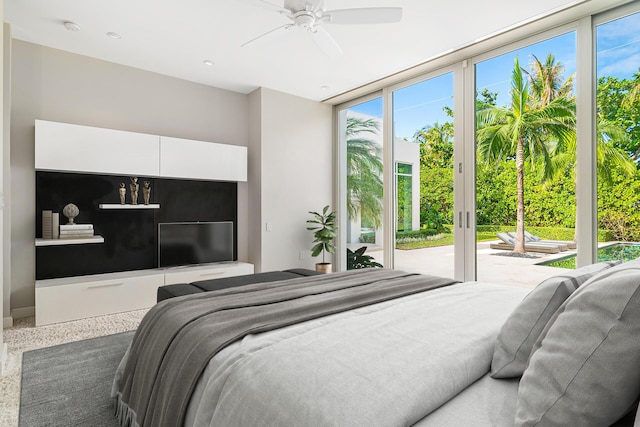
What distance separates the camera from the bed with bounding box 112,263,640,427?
0.83 m

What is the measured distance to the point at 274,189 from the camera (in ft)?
16.1

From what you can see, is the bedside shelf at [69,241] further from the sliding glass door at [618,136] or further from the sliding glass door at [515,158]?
the sliding glass door at [618,136]

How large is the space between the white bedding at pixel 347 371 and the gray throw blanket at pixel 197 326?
8cm

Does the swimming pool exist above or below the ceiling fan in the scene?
below

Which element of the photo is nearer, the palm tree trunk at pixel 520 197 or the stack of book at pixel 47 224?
the palm tree trunk at pixel 520 197

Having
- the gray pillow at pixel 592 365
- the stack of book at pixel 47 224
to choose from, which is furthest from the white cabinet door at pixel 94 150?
the gray pillow at pixel 592 365

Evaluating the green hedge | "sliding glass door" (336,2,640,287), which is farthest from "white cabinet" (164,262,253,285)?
the green hedge

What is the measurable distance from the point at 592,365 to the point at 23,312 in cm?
458

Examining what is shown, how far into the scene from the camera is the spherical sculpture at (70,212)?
146 inches

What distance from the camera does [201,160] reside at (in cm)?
439

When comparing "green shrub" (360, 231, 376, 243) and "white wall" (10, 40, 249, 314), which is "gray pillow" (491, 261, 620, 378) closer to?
"green shrub" (360, 231, 376, 243)

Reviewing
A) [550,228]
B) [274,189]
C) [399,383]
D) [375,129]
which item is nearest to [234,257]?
[274,189]

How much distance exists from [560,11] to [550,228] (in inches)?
72.4

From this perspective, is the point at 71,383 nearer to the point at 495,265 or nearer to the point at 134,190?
the point at 134,190
